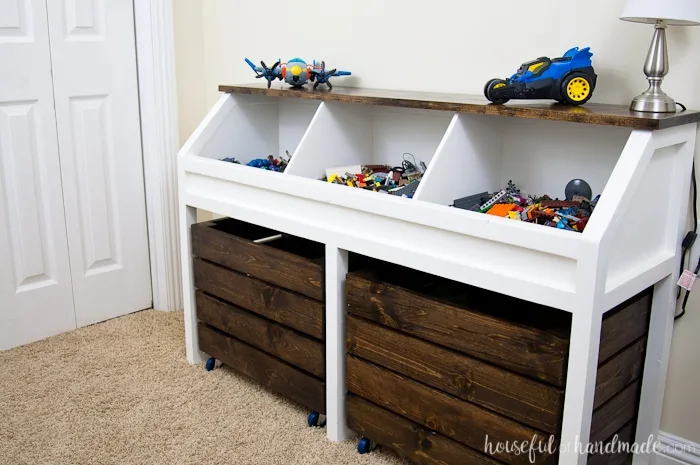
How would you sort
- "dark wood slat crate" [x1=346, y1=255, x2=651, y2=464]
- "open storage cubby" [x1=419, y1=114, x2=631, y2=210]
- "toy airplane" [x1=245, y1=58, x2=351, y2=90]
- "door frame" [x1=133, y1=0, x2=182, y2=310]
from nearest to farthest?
"dark wood slat crate" [x1=346, y1=255, x2=651, y2=464]
"open storage cubby" [x1=419, y1=114, x2=631, y2=210]
"toy airplane" [x1=245, y1=58, x2=351, y2=90]
"door frame" [x1=133, y1=0, x2=182, y2=310]

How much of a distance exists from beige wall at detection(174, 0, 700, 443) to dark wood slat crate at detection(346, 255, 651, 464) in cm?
27

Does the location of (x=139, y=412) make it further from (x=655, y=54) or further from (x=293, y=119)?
(x=655, y=54)

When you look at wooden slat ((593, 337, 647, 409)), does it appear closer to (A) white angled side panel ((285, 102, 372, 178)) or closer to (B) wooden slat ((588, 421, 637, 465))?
(B) wooden slat ((588, 421, 637, 465))

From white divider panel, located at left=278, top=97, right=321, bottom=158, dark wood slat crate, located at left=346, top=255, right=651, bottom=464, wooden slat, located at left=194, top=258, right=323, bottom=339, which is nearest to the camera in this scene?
dark wood slat crate, located at left=346, top=255, right=651, bottom=464

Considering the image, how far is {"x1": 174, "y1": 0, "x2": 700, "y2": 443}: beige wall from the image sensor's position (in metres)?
1.71

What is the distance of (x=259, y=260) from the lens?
210 cm

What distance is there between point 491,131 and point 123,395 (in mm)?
1367

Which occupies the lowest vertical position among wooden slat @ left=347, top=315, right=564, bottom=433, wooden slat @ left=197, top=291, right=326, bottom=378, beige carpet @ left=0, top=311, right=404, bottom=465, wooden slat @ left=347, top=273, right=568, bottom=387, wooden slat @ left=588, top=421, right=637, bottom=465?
beige carpet @ left=0, top=311, right=404, bottom=465

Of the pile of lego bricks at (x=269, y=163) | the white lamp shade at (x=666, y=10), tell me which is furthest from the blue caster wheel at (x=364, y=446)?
the white lamp shade at (x=666, y=10)

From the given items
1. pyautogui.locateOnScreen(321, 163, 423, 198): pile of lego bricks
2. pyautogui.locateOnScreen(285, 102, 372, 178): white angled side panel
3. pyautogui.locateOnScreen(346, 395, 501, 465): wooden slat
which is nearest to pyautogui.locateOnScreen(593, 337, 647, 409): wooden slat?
pyautogui.locateOnScreen(346, 395, 501, 465): wooden slat

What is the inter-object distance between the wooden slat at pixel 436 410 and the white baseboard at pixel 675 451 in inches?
18.9

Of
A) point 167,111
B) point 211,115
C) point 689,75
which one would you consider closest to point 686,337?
point 689,75

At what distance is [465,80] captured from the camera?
2.00m

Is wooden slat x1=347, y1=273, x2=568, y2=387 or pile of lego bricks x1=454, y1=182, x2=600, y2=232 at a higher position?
pile of lego bricks x1=454, y1=182, x2=600, y2=232
